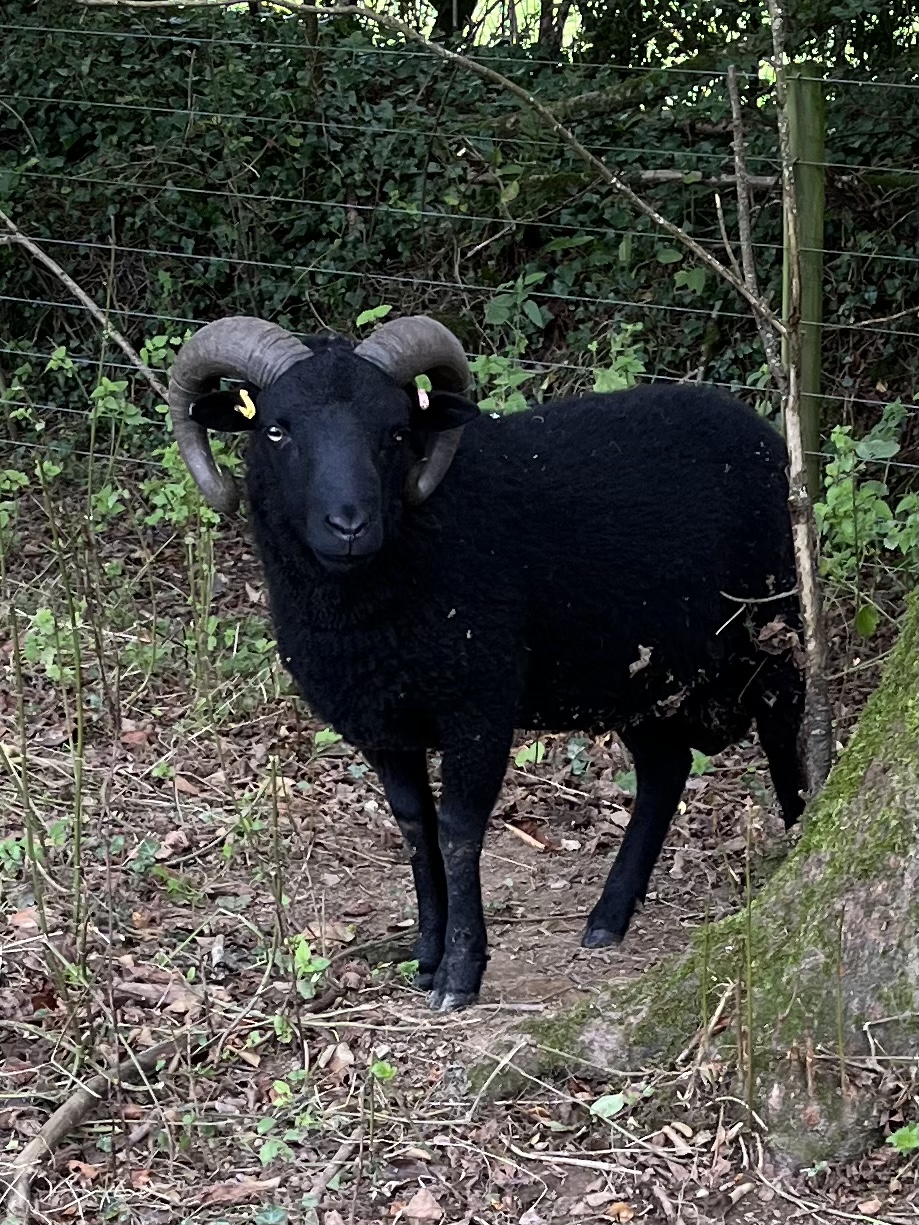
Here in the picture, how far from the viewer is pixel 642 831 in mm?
5312

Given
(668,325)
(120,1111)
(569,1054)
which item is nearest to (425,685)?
(569,1054)

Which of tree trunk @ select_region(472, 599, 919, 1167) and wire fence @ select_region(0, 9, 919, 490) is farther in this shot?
wire fence @ select_region(0, 9, 919, 490)

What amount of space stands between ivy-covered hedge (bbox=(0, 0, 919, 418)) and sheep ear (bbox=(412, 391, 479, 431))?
156 inches

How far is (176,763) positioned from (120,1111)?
2.46 meters

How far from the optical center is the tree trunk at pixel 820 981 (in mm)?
3561

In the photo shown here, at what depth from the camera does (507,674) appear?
470cm

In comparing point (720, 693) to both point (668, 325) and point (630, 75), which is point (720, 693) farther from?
point (630, 75)

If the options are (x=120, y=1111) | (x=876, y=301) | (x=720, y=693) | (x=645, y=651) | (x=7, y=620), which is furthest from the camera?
(x=876, y=301)

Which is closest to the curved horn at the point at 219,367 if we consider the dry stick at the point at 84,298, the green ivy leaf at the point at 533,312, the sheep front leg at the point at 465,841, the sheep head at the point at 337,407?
the sheep head at the point at 337,407

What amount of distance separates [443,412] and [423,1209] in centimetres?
229

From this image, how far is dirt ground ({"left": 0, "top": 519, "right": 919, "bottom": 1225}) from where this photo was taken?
361cm

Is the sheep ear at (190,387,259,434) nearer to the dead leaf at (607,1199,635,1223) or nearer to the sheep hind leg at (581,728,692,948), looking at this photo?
the sheep hind leg at (581,728,692,948)

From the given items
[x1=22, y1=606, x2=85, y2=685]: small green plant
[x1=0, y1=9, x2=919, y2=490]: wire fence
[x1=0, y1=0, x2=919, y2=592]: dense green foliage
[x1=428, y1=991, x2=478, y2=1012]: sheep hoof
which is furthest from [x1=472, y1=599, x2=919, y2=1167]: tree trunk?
[x1=0, y1=9, x2=919, y2=490]: wire fence

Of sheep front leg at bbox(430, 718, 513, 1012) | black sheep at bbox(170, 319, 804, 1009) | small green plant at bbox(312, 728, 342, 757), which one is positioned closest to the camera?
black sheep at bbox(170, 319, 804, 1009)
